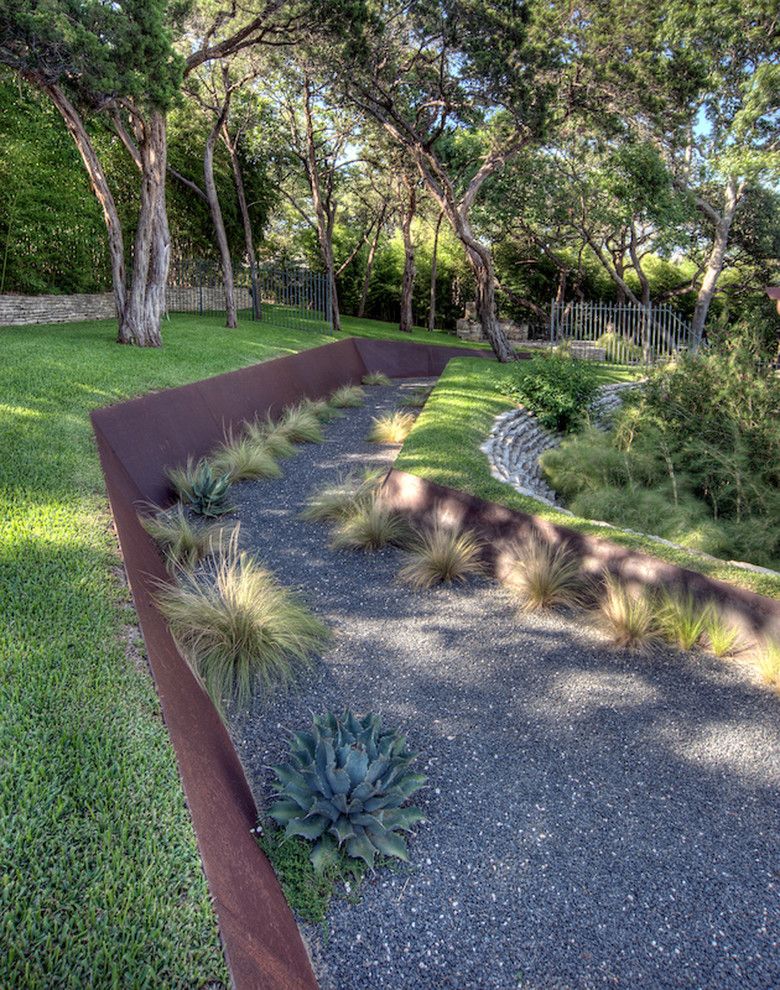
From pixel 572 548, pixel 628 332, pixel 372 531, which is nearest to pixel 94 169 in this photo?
pixel 372 531

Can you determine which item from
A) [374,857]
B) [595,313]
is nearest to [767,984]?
[374,857]

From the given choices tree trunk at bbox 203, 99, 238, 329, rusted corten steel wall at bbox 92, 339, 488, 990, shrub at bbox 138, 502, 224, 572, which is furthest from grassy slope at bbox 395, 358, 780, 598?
tree trunk at bbox 203, 99, 238, 329

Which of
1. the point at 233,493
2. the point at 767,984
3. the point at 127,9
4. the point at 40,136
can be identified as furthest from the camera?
the point at 40,136

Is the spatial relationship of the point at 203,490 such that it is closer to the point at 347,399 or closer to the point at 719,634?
the point at 719,634

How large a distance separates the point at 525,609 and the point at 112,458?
4.05 metres

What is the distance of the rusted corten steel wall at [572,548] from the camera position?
445cm

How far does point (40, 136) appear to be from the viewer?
44.7ft

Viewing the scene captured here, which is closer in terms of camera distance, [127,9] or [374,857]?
[374,857]

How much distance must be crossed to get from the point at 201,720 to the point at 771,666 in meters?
3.41

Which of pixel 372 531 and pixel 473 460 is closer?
pixel 372 531

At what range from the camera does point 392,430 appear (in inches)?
395

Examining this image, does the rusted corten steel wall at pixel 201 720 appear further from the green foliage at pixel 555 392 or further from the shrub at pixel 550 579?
the green foliage at pixel 555 392

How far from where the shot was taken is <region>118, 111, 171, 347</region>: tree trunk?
1182cm

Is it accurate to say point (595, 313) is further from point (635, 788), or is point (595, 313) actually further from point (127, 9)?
point (635, 788)
